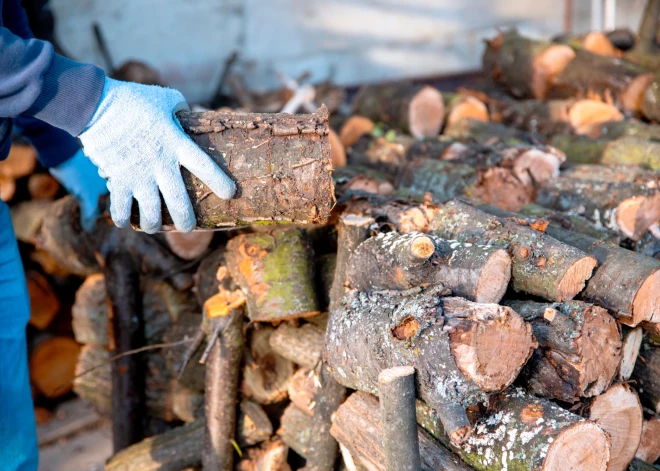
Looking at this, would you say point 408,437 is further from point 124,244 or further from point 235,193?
point 124,244

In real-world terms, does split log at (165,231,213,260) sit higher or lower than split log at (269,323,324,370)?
higher

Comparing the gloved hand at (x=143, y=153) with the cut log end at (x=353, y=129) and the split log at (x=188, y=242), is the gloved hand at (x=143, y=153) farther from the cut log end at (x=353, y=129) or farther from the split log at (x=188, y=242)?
the cut log end at (x=353, y=129)

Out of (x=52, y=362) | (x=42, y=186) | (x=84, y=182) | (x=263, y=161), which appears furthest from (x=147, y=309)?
(x=263, y=161)

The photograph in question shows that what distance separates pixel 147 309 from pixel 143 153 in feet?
5.21

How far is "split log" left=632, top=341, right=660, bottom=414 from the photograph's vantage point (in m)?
2.04

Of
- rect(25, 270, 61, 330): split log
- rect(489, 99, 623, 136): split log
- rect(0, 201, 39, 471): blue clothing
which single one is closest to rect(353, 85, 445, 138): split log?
rect(489, 99, 623, 136): split log

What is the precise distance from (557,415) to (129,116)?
1.41 metres

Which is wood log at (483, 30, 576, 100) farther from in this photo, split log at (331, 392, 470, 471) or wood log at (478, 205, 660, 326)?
split log at (331, 392, 470, 471)

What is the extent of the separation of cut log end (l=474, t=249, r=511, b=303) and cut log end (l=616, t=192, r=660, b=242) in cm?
81

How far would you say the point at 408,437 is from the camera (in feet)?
5.27

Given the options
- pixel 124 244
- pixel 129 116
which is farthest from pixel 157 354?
pixel 129 116

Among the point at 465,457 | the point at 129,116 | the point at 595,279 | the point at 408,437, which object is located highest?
the point at 129,116

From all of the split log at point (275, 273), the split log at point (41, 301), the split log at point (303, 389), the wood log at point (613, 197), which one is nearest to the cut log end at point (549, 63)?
the wood log at point (613, 197)

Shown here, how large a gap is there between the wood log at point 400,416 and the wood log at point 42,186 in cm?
304
